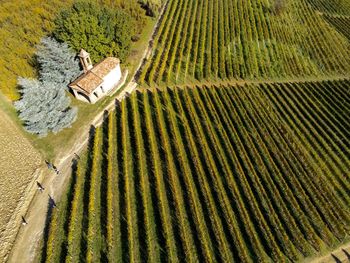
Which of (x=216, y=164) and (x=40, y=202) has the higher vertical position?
(x=40, y=202)

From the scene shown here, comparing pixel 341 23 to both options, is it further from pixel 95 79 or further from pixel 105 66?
pixel 95 79

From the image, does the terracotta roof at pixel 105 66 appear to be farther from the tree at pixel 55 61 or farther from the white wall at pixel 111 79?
the tree at pixel 55 61

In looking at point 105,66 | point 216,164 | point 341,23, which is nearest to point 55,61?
point 105,66

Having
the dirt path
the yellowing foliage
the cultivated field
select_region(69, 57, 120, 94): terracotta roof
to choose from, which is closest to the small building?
select_region(69, 57, 120, 94): terracotta roof

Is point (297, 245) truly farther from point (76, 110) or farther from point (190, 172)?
point (76, 110)

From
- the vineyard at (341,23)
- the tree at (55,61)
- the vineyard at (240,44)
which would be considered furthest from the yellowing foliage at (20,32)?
the vineyard at (341,23)

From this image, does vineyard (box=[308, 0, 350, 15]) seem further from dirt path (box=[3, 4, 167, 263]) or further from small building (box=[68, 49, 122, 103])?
dirt path (box=[3, 4, 167, 263])
